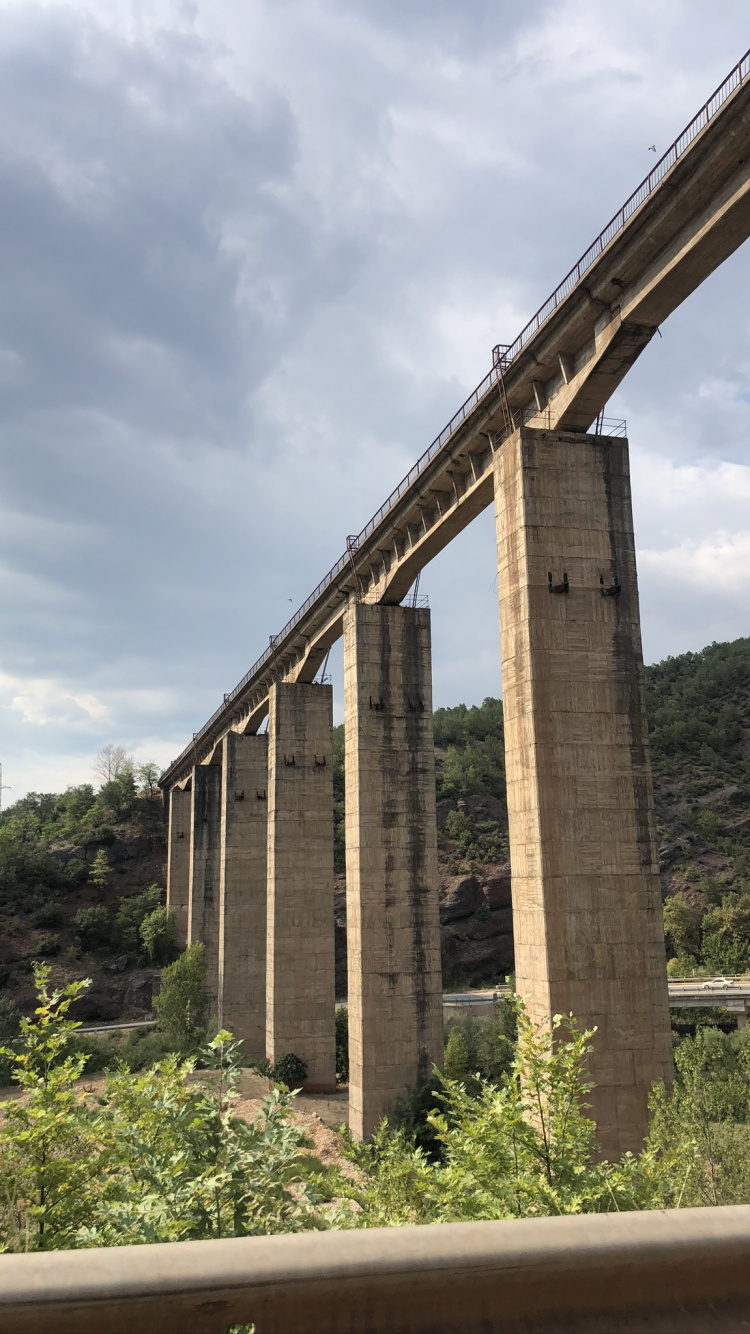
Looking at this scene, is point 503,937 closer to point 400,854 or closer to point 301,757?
point 301,757

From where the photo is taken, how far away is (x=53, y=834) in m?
77.7

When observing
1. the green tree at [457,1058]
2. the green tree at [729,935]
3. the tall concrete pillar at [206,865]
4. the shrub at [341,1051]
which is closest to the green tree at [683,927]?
the green tree at [729,935]

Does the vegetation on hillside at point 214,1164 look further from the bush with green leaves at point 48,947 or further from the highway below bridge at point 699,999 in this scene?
the bush with green leaves at point 48,947

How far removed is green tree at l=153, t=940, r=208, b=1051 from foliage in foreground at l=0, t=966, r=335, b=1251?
35785 millimetres

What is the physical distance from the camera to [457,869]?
66500 millimetres

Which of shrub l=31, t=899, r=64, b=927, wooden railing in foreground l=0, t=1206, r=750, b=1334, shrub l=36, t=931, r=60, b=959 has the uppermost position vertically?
wooden railing in foreground l=0, t=1206, r=750, b=1334

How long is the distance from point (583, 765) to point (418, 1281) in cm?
1444

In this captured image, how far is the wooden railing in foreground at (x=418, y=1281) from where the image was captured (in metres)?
2.52

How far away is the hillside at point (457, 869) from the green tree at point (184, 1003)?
1244cm

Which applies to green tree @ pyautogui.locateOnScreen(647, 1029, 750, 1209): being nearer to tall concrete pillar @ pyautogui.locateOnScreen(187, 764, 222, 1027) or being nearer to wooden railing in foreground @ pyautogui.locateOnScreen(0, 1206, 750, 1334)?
wooden railing in foreground @ pyautogui.locateOnScreen(0, 1206, 750, 1334)

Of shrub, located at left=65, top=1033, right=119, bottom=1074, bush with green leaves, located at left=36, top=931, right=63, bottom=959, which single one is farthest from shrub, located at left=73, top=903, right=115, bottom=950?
shrub, located at left=65, top=1033, right=119, bottom=1074

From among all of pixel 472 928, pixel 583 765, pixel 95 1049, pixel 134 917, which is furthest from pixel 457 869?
pixel 583 765

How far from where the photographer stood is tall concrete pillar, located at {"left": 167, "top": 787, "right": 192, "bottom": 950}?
204 feet

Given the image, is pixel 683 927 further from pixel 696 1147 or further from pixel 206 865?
pixel 696 1147
